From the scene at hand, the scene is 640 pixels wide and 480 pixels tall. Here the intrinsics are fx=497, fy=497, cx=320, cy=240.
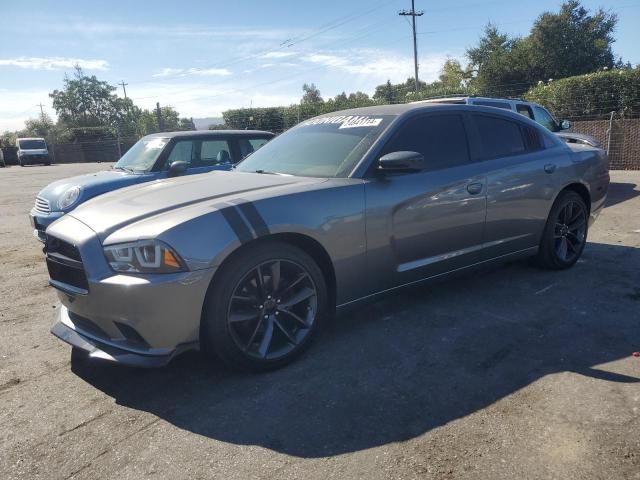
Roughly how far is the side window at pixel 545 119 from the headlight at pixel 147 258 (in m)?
9.41

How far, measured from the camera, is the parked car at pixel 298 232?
9.04 feet

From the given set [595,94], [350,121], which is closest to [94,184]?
[350,121]

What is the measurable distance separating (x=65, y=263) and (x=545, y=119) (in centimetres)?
998

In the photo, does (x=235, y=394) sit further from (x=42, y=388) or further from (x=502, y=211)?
(x=502, y=211)

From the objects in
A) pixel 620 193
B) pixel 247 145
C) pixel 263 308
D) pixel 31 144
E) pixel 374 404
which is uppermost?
pixel 31 144

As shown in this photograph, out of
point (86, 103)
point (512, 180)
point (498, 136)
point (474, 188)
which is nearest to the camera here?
point (474, 188)

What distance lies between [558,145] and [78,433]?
4.78 meters

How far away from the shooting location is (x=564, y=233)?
5.05m

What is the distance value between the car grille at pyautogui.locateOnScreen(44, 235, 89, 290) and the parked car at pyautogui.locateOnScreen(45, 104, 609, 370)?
0.01 m

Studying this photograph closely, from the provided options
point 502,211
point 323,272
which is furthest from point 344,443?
point 502,211

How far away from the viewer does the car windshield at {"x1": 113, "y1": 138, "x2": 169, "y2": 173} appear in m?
7.21

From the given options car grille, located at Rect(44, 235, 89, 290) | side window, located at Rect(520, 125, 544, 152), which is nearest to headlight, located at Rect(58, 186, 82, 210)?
car grille, located at Rect(44, 235, 89, 290)

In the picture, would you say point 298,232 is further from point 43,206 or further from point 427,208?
point 43,206

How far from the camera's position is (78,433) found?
2588 millimetres
